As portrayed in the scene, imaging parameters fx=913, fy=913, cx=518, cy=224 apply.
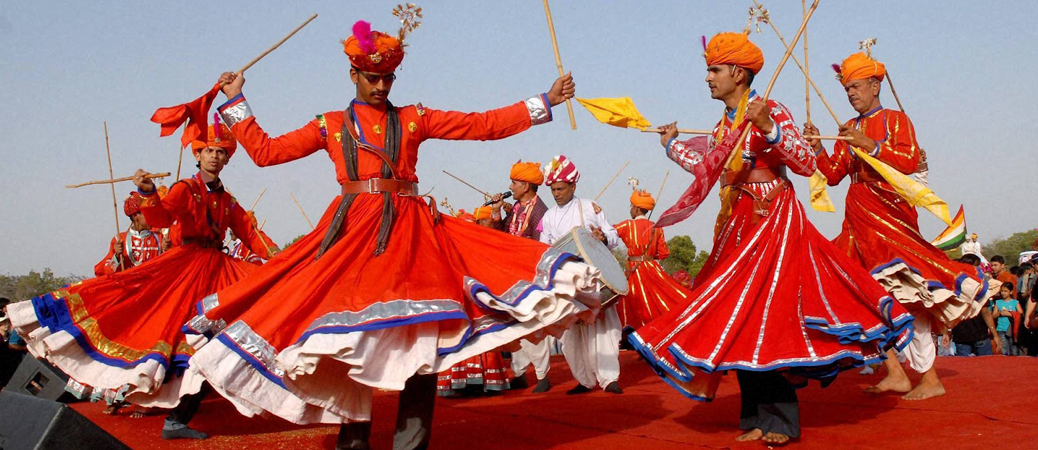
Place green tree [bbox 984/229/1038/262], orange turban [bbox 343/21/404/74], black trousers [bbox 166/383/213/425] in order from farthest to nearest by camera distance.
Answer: green tree [bbox 984/229/1038/262] → black trousers [bbox 166/383/213/425] → orange turban [bbox 343/21/404/74]

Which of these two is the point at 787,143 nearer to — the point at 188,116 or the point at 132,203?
the point at 188,116

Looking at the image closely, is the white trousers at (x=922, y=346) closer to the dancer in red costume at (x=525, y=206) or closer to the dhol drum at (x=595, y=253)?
the dhol drum at (x=595, y=253)

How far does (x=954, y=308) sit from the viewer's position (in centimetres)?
577

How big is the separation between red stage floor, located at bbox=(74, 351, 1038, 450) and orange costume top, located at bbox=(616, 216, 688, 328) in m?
1.14

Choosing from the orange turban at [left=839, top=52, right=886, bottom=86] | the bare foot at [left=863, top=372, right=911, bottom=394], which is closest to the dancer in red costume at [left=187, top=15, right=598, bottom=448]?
the orange turban at [left=839, top=52, right=886, bottom=86]

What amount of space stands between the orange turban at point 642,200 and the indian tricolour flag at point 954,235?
3.48 metres

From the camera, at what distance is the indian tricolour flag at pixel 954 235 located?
268 inches

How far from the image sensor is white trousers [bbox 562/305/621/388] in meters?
7.55

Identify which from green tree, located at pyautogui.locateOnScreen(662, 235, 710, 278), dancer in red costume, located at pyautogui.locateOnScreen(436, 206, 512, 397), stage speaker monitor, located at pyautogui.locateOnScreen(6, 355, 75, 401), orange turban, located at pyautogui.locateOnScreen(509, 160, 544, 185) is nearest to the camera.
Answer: stage speaker monitor, located at pyautogui.locateOnScreen(6, 355, 75, 401)

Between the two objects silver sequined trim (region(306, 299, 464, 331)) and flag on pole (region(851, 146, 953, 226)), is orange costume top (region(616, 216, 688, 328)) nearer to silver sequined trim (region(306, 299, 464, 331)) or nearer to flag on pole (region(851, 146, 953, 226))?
flag on pole (region(851, 146, 953, 226))

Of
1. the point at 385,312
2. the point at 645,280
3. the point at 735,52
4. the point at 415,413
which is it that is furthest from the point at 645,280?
the point at 385,312

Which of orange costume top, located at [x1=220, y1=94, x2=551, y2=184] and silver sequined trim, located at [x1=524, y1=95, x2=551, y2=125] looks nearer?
orange costume top, located at [x1=220, y1=94, x2=551, y2=184]

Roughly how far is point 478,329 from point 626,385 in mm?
4345

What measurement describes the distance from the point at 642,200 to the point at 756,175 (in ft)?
16.6
